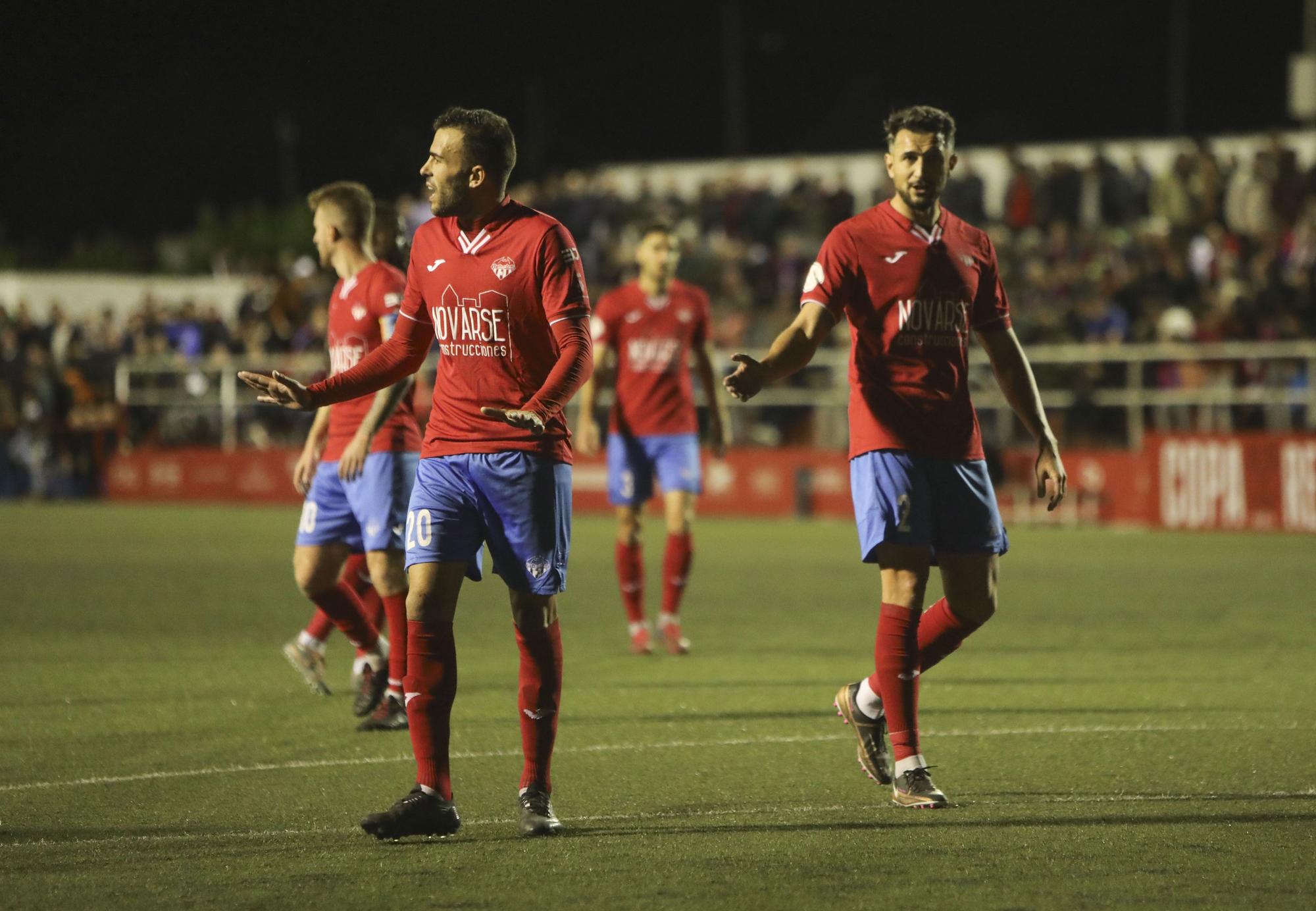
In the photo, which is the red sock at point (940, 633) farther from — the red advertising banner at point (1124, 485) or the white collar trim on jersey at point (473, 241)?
the red advertising banner at point (1124, 485)

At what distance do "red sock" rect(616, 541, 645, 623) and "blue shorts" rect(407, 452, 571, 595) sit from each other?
5.18 meters

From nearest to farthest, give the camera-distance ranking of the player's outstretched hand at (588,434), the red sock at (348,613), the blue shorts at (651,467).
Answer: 1. the red sock at (348,613)
2. the player's outstretched hand at (588,434)
3. the blue shorts at (651,467)

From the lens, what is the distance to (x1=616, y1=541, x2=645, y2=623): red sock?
1112 centimetres

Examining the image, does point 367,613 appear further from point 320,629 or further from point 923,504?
point 923,504

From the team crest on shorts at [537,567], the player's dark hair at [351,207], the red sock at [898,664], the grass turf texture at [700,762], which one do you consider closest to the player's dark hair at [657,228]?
the grass turf texture at [700,762]

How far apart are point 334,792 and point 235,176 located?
56171mm

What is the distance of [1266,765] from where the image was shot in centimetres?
694

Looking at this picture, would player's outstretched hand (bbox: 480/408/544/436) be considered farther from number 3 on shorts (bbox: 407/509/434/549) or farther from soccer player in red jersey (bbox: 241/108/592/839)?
number 3 on shorts (bbox: 407/509/434/549)

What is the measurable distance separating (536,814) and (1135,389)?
51.3 ft

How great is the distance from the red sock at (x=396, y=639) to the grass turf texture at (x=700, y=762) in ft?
1.12

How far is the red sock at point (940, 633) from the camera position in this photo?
6.61 meters

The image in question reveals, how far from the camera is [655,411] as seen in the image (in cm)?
1131

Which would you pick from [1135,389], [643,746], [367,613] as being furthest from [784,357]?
[1135,389]

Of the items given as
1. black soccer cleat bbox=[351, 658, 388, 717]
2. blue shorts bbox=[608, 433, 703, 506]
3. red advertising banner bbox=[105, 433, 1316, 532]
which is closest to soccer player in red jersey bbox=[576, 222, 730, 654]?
blue shorts bbox=[608, 433, 703, 506]
